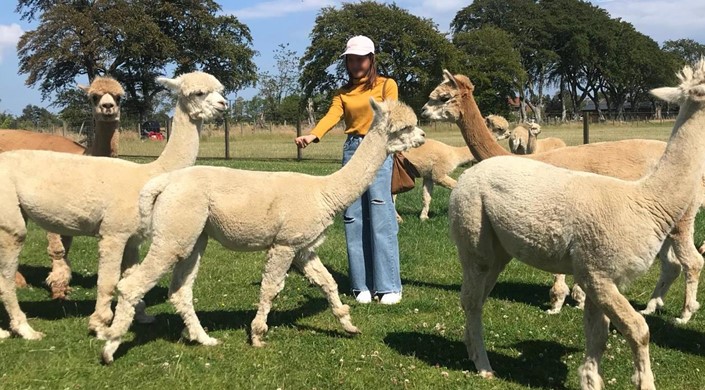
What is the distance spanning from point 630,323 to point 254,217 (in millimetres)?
2600

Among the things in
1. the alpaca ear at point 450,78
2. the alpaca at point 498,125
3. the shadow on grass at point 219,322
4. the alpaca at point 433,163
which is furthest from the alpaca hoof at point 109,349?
the alpaca at point 498,125

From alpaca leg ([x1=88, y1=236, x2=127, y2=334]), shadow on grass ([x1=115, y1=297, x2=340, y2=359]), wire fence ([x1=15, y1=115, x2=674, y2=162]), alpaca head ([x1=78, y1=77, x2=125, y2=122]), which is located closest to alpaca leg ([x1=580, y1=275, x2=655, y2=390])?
shadow on grass ([x1=115, y1=297, x2=340, y2=359])

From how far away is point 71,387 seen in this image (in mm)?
4141

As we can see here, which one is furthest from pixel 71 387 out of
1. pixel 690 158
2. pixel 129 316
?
pixel 690 158

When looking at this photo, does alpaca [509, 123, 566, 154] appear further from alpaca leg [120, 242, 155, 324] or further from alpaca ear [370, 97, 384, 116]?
alpaca leg [120, 242, 155, 324]

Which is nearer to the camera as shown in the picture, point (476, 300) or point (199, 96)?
point (476, 300)

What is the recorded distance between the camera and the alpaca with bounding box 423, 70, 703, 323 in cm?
535

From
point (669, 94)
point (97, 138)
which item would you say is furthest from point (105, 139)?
point (669, 94)

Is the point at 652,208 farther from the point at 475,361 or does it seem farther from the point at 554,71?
the point at 554,71

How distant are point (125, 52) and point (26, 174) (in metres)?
30.3

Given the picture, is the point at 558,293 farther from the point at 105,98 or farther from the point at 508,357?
the point at 105,98

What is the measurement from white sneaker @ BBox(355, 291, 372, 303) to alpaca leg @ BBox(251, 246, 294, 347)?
4.81 feet

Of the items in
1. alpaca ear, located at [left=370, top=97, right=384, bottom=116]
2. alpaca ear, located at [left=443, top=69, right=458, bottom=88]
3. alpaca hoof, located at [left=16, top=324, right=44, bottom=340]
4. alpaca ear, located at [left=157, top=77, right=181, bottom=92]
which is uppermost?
alpaca ear, located at [left=443, top=69, right=458, bottom=88]

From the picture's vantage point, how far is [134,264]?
5.46m
